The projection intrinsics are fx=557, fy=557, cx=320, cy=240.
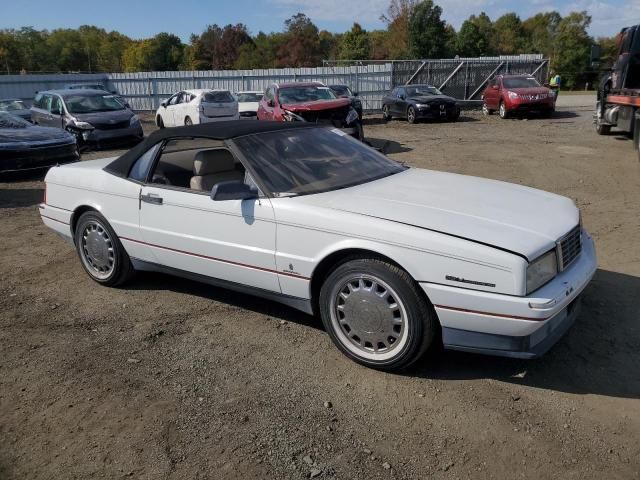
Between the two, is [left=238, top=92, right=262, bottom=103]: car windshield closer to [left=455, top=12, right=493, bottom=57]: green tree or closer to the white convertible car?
the white convertible car

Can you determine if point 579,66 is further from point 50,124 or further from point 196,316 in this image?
point 196,316

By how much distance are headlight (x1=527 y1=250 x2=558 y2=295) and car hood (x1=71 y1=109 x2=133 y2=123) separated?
13.4m

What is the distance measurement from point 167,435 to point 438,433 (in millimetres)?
1429

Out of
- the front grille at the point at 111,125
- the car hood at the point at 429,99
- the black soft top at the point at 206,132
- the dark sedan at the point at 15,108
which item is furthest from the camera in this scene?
the car hood at the point at 429,99

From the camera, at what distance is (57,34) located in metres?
99.4

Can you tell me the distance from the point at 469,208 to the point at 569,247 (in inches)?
25.2

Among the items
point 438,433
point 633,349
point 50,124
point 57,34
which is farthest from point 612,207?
point 57,34

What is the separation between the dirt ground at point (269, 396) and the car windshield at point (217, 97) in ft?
43.2

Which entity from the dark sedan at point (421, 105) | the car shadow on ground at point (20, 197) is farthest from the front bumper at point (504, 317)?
the dark sedan at point (421, 105)

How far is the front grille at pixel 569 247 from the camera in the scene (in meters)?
3.27

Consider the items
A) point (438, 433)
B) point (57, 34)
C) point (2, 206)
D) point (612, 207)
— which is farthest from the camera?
point (57, 34)

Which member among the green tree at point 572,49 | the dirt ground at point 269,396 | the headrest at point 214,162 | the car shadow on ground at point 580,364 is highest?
the green tree at point 572,49

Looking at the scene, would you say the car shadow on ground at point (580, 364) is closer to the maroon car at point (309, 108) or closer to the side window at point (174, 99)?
the maroon car at point (309, 108)

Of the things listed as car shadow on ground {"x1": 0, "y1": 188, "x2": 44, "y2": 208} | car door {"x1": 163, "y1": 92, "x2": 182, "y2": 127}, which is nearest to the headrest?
car shadow on ground {"x1": 0, "y1": 188, "x2": 44, "y2": 208}
